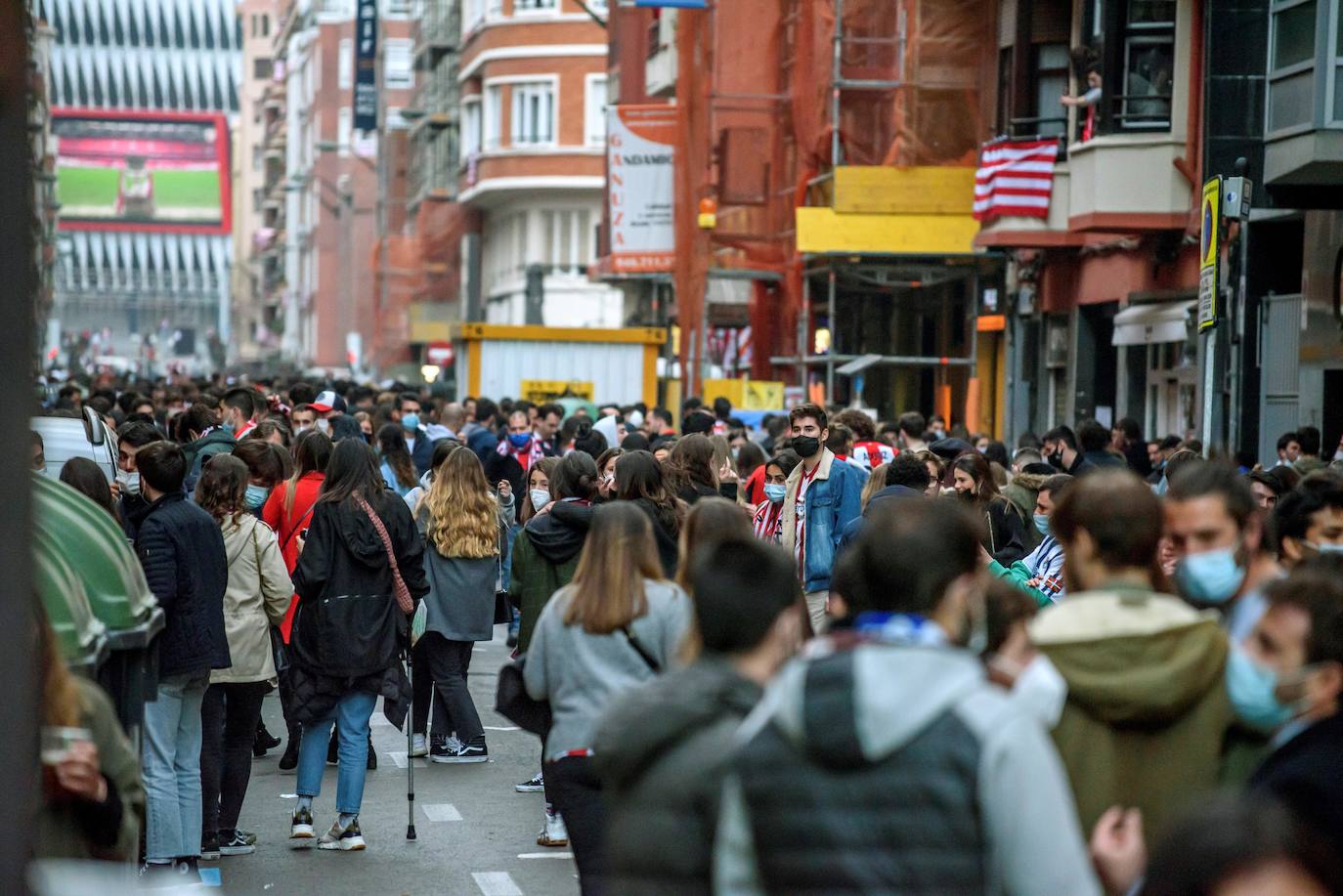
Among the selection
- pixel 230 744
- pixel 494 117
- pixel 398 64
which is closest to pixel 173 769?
pixel 230 744

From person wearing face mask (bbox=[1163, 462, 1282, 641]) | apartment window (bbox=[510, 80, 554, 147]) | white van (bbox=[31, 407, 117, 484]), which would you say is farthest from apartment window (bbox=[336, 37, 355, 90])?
person wearing face mask (bbox=[1163, 462, 1282, 641])

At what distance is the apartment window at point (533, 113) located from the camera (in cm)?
6309

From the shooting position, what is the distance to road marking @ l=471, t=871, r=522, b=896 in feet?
29.3

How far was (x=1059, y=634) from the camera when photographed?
4359 millimetres

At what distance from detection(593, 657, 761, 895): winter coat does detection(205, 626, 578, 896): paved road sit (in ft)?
16.0

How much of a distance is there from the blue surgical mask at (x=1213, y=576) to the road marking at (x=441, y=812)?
6.23 meters

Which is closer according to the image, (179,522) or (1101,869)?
(1101,869)

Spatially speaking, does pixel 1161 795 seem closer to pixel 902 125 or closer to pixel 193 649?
pixel 193 649

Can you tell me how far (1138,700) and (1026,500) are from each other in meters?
7.43

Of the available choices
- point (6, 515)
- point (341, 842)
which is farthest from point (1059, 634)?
point (341, 842)

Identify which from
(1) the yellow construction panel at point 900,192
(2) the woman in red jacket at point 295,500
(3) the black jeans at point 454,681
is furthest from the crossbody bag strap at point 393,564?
(1) the yellow construction panel at point 900,192

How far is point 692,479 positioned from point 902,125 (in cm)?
2052

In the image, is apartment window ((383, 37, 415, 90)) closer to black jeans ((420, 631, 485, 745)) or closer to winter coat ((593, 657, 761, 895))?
black jeans ((420, 631, 485, 745))

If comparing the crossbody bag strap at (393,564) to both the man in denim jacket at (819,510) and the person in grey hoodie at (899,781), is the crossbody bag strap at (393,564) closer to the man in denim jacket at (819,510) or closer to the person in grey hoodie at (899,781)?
the man in denim jacket at (819,510)
